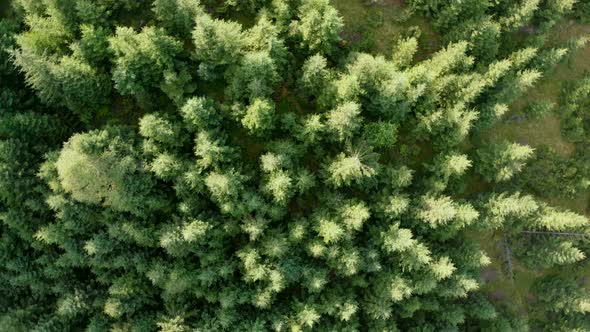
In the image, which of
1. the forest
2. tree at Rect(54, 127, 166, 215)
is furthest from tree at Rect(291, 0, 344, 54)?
tree at Rect(54, 127, 166, 215)

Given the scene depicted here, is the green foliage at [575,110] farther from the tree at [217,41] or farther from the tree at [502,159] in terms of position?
the tree at [217,41]

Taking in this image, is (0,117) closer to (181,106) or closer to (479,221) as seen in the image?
(181,106)

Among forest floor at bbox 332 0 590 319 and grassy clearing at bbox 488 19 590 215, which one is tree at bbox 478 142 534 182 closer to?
forest floor at bbox 332 0 590 319

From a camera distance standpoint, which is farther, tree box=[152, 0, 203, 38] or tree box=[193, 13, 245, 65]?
tree box=[152, 0, 203, 38]

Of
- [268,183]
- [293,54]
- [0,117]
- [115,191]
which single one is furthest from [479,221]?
[0,117]

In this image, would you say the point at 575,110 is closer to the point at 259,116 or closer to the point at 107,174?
the point at 259,116

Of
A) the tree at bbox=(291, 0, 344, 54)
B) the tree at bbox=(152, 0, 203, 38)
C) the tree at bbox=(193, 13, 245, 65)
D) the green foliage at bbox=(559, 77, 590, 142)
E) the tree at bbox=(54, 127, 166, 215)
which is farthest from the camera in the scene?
the green foliage at bbox=(559, 77, 590, 142)

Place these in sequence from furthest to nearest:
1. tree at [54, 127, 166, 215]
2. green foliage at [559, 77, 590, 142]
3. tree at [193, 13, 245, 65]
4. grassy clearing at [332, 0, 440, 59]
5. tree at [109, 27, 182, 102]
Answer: green foliage at [559, 77, 590, 142] < grassy clearing at [332, 0, 440, 59] < tree at [109, 27, 182, 102] < tree at [193, 13, 245, 65] < tree at [54, 127, 166, 215]
